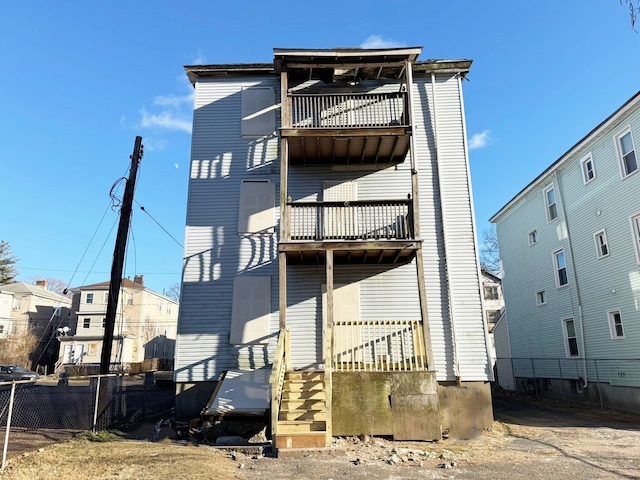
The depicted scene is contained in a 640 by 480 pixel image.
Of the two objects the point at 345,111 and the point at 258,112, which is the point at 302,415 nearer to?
the point at 345,111

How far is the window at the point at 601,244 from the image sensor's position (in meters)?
16.5

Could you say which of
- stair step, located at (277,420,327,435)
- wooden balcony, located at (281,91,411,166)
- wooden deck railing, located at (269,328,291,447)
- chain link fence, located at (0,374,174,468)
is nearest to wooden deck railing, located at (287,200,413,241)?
wooden balcony, located at (281,91,411,166)

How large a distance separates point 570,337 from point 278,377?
1535 centimetres

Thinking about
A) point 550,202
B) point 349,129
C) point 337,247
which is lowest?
point 337,247

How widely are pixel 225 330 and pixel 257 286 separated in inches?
60.0

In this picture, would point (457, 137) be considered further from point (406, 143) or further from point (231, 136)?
point (231, 136)

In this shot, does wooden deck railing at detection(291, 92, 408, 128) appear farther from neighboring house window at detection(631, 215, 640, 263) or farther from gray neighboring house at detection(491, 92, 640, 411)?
neighboring house window at detection(631, 215, 640, 263)

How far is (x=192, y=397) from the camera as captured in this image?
11609mm

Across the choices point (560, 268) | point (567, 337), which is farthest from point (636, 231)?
point (567, 337)

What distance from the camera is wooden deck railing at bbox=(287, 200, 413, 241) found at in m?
11.2

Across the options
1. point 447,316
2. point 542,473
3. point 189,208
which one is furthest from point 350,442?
point 189,208

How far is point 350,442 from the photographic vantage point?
9.16 metres

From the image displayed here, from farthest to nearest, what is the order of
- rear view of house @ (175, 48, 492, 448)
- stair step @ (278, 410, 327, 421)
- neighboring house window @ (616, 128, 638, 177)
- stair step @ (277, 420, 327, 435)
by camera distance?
neighboring house window @ (616, 128, 638, 177), rear view of house @ (175, 48, 492, 448), stair step @ (278, 410, 327, 421), stair step @ (277, 420, 327, 435)

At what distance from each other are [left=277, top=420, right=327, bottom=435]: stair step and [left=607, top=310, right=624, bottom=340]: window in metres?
13.1
